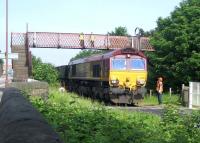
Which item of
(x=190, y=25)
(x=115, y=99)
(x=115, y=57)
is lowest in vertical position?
(x=115, y=99)

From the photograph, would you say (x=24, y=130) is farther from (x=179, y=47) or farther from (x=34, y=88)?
(x=179, y=47)

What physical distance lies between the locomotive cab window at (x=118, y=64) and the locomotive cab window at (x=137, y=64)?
47 centimetres

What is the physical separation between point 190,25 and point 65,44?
37.4ft

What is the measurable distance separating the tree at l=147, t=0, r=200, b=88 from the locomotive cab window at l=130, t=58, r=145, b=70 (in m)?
13.1

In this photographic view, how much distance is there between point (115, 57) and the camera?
1249 inches

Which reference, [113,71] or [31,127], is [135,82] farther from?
[31,127]

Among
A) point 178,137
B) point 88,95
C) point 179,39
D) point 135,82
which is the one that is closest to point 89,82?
point 88,95

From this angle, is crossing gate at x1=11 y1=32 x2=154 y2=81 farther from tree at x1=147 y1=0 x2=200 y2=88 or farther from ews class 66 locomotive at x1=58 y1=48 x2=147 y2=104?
ews class 66 locomotive at x1=58 y1=48 x2=147 y2=104

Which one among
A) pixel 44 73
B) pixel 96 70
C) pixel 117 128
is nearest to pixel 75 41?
pixel 44 73

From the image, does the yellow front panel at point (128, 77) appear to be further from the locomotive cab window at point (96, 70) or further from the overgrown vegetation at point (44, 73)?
the overgrown vegetation at point (44, 73)

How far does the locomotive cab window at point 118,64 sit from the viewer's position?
31.8 metres

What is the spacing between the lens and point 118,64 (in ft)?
105

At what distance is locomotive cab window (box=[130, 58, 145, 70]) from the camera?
1274 inches

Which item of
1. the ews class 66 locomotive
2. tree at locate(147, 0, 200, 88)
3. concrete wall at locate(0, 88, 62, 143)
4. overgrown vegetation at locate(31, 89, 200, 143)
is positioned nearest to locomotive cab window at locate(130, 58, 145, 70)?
the ews class 66 locomotive
